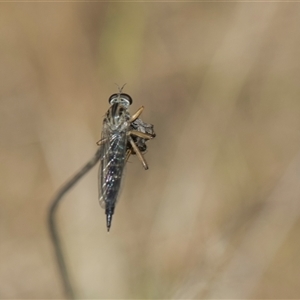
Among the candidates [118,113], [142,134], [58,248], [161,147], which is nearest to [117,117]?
[118,113]

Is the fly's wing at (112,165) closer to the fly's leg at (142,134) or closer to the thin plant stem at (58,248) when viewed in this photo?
the fly's leg at (142,134)

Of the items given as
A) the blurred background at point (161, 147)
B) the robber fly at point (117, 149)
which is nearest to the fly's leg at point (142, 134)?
the robber fly at point (117, 149)

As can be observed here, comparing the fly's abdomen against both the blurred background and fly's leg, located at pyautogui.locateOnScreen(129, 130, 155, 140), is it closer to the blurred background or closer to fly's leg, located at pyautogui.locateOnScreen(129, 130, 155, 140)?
fly's leg, located at pyautogui.locateOnScreen(129, 130, 155, 140)

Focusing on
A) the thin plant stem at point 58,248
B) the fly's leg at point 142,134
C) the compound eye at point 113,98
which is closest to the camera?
the fly's leg at point 142,134

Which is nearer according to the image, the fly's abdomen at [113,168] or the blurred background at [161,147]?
the fly's abdomen at [113,168]

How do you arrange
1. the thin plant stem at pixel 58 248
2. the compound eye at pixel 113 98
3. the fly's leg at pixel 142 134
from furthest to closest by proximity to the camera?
the thin plant stem at pixel 58 248 → the compound eye at pixel 113 98 → the fly's leg at pixel 142 134

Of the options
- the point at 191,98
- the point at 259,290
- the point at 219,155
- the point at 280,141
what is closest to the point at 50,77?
the point at 191,98

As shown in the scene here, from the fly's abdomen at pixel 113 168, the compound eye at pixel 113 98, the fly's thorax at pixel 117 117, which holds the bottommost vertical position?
the fly's abdomen at pixel 113 168

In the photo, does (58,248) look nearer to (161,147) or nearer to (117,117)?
(161,147)
